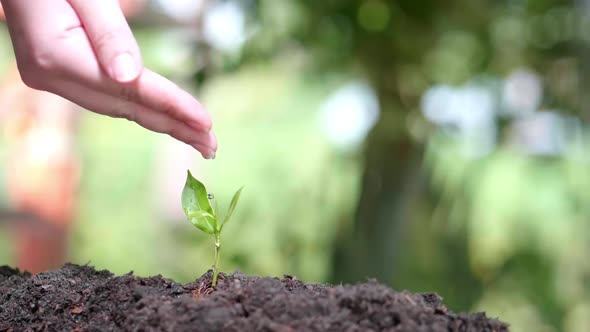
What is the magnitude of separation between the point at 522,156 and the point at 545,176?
0.23m

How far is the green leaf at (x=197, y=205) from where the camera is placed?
0.58 m

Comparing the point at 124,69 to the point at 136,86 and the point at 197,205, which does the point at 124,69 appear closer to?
the point at 136,86

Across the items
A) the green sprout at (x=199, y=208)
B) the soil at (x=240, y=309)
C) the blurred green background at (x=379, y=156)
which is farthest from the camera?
the blurred green background at (x=379, y=156)

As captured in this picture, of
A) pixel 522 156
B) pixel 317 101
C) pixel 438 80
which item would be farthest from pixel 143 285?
pixel 317 101

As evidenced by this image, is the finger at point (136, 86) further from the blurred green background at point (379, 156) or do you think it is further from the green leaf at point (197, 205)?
the blurred green background at point (379, 156)

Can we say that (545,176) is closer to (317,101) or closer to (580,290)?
(580,290)

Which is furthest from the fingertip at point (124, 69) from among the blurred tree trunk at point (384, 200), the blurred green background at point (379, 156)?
the blurred tree trunk at point (384, 200)

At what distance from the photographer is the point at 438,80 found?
76.2 inches

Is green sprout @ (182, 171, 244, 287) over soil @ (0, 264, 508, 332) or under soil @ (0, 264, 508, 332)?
over

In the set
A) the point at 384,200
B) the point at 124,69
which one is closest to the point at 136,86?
the point at 124,69

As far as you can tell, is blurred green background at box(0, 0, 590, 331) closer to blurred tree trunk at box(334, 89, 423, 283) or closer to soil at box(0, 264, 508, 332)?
blurred tree trunk at box(334, 89, 423, 283)

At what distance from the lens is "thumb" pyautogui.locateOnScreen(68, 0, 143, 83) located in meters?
0.53

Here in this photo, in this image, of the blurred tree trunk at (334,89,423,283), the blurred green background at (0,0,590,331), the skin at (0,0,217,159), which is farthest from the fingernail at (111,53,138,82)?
the blurred tree trunk at (334,89,423,283)

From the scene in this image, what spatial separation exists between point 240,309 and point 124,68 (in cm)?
22
